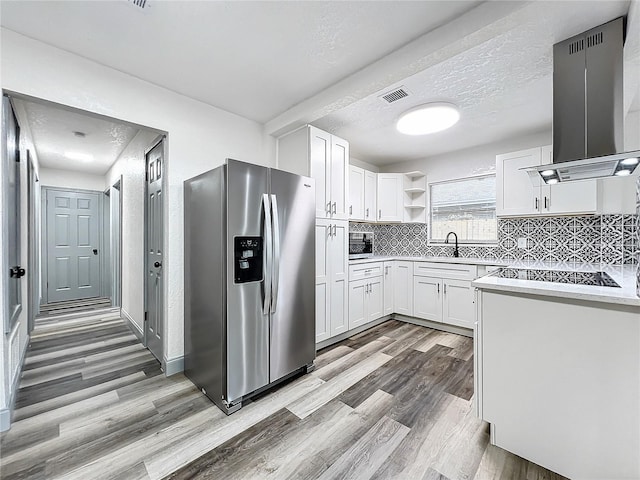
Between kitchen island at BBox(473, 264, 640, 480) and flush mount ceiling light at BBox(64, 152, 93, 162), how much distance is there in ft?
17.8

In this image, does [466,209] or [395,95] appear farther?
[466,209]

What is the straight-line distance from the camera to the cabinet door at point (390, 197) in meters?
4.21

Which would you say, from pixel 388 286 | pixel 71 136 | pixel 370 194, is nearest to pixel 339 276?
pixel 388 286

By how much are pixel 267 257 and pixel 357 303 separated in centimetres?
176

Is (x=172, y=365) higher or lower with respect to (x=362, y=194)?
lower

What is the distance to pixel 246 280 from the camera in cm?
204

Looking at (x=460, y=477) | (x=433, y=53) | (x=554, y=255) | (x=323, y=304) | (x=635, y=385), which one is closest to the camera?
(x=635, y=385)

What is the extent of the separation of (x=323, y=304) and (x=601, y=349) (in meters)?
2.16

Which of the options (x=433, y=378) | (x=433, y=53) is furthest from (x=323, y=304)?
(x=433, y=53)

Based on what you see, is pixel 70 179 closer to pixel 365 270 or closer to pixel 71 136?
pixel 71 136

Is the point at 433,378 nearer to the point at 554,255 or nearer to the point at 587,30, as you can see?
the point at 554,255

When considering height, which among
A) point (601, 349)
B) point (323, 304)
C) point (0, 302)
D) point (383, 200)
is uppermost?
point (383, 200)

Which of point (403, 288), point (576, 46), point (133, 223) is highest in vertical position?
point (576, 46)

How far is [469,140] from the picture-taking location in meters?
3.61
